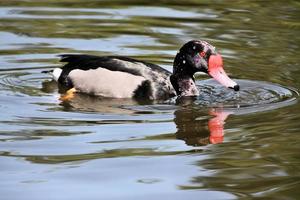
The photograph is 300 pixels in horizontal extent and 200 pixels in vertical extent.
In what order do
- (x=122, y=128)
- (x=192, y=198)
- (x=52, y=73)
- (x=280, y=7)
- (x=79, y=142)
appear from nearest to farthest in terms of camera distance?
(x=192, y=198)
(x=79, y=142)
(x=122, y=128)
(x=52, y=73)
(x=280, y=7)

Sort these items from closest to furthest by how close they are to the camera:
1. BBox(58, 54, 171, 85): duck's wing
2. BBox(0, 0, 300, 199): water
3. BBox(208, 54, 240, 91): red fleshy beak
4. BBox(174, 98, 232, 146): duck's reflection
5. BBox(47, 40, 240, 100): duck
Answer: BBox(0, 0, 300, 199): water → BBox(174, 98, 232, 146): duck's reflection → BBox(208, 54, 240, 91): red fleshy beak → BBox(47, 40, 240, 100): duck → BBox(58, 54, 171, 85): duck's wing

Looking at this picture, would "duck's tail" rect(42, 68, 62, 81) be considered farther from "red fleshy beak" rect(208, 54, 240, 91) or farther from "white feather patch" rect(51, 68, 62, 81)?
"red fleshy beak" rect(208, 54, 240, 91)

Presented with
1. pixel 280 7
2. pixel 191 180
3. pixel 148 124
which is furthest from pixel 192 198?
pixel 280 7

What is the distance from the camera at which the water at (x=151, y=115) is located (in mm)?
7043

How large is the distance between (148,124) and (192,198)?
230cm

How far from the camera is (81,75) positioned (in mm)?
10883

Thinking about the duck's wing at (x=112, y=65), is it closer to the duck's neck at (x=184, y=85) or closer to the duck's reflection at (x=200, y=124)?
the duck's neck at (x=184, y=85)

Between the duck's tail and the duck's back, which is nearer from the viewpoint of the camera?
the duck's back

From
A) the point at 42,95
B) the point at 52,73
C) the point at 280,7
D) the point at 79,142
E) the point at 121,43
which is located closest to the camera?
the point at 79,142

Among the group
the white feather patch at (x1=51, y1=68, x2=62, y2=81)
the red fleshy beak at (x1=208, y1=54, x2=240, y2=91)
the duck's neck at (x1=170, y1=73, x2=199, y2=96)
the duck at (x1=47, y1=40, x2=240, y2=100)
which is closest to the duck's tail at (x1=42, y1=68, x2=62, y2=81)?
the white feather patch at (x1=51, y1=68, x2=62, y2=81)

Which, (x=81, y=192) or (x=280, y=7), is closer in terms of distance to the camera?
(x=81, y=192)

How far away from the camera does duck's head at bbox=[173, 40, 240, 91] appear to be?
1044 centimetres

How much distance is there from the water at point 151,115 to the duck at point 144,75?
0.23 meters

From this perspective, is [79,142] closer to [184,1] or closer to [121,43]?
[121,43]
